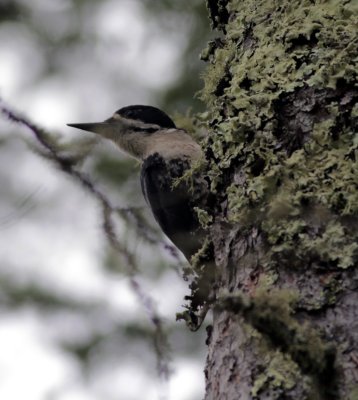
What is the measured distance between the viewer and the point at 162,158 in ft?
11.5

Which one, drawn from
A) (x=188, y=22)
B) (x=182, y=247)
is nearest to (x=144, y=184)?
(x=182, y=247)

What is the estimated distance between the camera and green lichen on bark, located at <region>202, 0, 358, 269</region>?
1908 millimetres

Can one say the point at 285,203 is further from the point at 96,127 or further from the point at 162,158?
the point at 96,127

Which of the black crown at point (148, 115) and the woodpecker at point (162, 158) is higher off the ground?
the black crown at point (148, 115)

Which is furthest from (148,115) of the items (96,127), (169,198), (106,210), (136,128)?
(106,210)

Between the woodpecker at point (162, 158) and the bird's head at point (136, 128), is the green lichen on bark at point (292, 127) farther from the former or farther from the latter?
the bird's head at point (136, 128)

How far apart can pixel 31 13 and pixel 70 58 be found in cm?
33

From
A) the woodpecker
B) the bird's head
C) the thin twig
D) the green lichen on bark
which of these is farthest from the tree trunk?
the bird's head

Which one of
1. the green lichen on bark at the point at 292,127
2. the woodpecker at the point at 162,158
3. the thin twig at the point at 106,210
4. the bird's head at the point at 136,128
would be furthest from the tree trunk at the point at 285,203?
the bird's head at the point at 136,128

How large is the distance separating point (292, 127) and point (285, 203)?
0.87 ft

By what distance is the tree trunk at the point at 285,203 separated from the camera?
5.42 feet

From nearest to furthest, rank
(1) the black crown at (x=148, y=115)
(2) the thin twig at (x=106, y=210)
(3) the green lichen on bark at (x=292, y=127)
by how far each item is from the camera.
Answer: (3) the green lichen on bark at (x=292, y=127) → (2) the thin twig at (x=106, y=210) → (1) the black crown at (x=148, y=115)

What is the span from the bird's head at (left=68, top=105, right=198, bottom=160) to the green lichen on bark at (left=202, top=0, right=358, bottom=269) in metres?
1.33

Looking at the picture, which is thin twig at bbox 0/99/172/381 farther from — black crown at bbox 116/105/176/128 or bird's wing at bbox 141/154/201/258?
black crown at bbox 116/105/176/128
